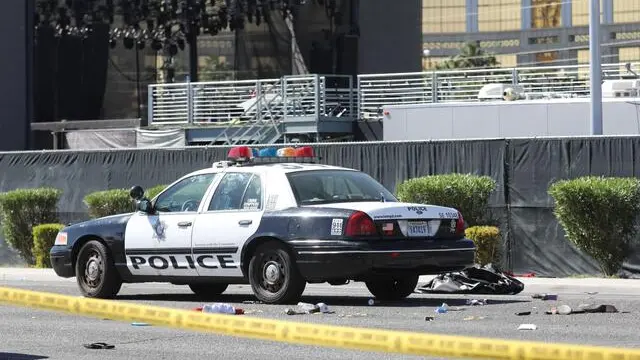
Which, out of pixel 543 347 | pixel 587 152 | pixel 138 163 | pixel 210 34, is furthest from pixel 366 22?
pixel 543 347

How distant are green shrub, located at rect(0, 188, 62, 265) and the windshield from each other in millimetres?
10369

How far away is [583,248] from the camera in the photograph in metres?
18.5

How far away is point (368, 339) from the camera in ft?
20.4

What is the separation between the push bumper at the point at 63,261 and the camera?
1572 centimetres

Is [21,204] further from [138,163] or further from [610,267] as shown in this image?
[610,267]

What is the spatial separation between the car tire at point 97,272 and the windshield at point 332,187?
2450 millimetres

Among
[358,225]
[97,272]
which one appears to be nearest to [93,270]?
[97,272]

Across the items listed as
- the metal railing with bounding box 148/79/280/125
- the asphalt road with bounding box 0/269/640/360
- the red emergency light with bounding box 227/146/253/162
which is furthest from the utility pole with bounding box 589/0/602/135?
the metal railing with bounding box 148/79/280/125

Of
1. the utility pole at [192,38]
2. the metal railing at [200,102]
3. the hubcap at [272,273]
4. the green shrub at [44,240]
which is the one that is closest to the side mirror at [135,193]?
the hubcap at [272,273]

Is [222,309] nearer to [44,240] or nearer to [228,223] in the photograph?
[228,223]

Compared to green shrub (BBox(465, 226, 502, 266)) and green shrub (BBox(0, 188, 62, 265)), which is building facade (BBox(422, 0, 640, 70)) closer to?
green shrub (BBox(0, 188, 62, 265))

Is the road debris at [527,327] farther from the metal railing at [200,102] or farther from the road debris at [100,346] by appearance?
the metal railing at [200,102]

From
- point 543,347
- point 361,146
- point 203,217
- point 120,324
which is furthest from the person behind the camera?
point 361,146

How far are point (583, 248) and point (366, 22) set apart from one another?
23.4 meters
